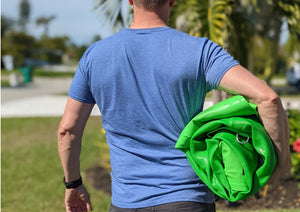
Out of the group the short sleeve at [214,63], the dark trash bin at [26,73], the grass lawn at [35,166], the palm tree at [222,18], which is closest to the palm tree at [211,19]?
the palm tree at [222,18]

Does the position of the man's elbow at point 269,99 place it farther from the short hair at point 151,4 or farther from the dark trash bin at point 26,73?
the dark trash bin at point 26,73

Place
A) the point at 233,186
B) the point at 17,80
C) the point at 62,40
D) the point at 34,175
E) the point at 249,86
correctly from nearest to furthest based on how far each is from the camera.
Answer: the point at 249,86 → the point at 233,186 → the point at 34,175 → the point at 17,80 → the point at 62,40

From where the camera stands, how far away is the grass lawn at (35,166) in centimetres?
539

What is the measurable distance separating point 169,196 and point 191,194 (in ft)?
0.30

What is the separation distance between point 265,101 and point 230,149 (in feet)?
0.83

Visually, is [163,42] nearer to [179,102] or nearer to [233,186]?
[179,102]

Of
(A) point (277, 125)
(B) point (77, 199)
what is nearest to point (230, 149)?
(A) point (277, 125)

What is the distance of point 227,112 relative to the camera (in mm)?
1684

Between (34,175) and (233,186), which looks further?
(34,175)

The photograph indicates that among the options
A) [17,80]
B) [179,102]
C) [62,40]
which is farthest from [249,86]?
[62,40]

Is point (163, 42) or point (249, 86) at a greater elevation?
point (163, 42)

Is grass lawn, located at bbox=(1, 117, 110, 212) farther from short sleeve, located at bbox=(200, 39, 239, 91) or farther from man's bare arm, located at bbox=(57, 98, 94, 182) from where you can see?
short sleeve, located at bbox=(200, 39, 239, 91)

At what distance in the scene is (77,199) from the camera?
220 centimetres

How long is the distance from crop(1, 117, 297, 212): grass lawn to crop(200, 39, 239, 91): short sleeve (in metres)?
3.73
